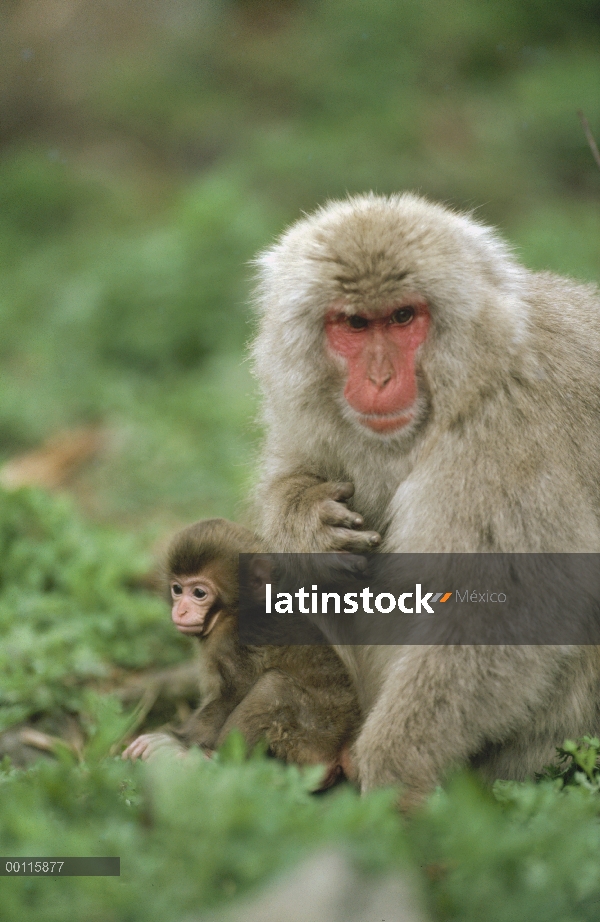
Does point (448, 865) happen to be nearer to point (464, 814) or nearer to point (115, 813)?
point (464, 814)

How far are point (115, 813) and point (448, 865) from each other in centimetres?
89

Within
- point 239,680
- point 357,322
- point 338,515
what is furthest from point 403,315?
point 239,680

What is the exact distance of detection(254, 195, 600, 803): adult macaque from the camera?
10.6ft

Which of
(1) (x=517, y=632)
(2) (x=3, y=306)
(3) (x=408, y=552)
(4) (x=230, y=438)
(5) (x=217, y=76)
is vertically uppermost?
(5) (x=217, y=76)

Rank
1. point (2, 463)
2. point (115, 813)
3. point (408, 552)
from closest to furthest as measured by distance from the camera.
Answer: point (115, 813) < point (408, 552) < point (2, 463)

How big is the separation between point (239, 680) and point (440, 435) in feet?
4.38

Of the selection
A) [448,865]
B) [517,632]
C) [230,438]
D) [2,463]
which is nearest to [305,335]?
[517,632]

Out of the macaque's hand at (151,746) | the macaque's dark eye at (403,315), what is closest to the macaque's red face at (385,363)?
the macaque's dark eye at (403,315)

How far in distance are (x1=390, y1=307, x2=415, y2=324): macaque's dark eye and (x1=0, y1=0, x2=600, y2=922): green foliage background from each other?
1122 mm

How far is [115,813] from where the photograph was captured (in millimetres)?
2701

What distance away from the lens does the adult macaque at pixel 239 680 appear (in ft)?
12.1

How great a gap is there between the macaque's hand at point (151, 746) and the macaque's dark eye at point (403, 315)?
1.70 m

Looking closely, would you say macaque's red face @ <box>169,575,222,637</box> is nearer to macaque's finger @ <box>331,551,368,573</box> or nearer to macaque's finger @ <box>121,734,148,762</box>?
macaque's finger @ <box>121,734,148,762</box>

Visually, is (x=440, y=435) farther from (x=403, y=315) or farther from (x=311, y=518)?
(x=311, y=518)
